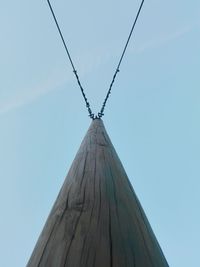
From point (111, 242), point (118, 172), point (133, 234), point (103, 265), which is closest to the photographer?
point (103, 265)

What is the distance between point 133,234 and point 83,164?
A: 0.69 m

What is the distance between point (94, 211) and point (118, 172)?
0.52m

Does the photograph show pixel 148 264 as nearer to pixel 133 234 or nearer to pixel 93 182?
pixel 133 234

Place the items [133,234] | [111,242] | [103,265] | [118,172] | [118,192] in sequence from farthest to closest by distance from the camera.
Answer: [118,172], [118,192], [133,234], [111,242], [103,265]

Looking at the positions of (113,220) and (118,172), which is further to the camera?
(118,172)

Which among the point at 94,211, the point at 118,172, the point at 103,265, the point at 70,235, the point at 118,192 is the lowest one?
the point at 103,265

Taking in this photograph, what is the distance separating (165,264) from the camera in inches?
59.7

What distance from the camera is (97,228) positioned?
1.48 metres

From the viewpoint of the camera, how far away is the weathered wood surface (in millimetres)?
1351

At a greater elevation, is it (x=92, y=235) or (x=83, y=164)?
(x=83, y=164)

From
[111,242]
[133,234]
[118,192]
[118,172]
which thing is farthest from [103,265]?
[118,172]

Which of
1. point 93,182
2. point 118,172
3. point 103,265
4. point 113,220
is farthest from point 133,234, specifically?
point 118,172

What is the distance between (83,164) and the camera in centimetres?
211

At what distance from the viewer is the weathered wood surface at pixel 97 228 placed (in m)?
1.35
